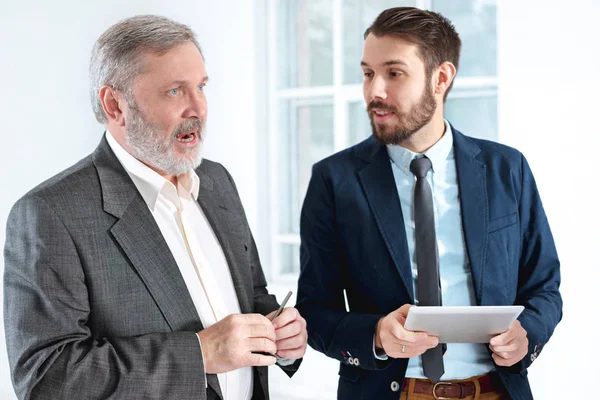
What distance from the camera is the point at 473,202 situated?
6.63 feet

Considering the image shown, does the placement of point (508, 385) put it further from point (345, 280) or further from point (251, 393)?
point (251, 393)

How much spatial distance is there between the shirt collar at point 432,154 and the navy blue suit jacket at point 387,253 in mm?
27

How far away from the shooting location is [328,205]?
82.9 inches

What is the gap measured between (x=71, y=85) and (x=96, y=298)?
3.08 m

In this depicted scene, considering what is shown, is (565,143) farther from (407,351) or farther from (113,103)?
(113,103)

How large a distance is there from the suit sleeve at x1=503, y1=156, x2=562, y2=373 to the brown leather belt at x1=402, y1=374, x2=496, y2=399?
18 centimetres

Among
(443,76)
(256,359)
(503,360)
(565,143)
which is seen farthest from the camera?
(565,143)

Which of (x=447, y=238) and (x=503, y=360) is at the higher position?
(x=447, y=238)

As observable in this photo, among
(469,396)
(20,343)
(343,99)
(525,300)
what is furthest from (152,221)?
(343,99)

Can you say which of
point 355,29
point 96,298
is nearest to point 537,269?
point 96,298

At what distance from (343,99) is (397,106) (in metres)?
2.42

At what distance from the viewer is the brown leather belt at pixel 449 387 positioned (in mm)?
1906

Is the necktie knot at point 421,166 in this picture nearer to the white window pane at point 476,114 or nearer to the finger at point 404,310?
the finger at point 404,310

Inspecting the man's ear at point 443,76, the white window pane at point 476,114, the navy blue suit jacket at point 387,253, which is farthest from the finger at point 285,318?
the white window pane at point 476,114
